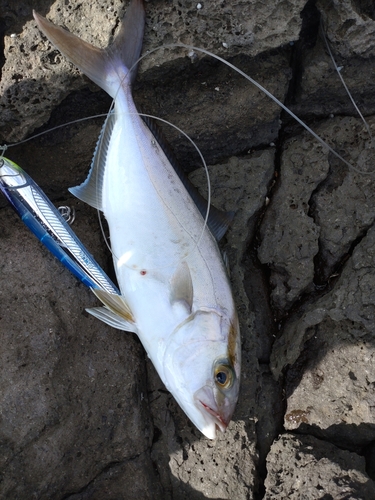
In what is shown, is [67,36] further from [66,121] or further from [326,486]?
[326,486]

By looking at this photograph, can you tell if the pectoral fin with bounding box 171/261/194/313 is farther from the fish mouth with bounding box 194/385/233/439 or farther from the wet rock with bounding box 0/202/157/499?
the wet rock with bounding box 0/202/157/499

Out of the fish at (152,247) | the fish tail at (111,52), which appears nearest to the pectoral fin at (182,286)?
the fish at (152,247)

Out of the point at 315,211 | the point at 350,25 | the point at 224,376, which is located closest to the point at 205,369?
the point at 224,376

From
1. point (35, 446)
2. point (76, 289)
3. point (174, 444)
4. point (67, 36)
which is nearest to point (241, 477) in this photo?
point (174, 444)

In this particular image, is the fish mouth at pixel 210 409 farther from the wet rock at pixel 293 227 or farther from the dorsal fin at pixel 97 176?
the dorsal fin at pixel 97 176

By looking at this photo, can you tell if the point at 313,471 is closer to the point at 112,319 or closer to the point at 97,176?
the point at 112,319

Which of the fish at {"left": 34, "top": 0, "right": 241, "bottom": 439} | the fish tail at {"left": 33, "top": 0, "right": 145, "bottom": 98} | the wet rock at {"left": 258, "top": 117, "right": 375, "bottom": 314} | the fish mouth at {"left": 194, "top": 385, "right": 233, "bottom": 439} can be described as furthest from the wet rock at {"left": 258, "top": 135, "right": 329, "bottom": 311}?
the fish tail at {"left": 33, "top": 0, "right": 145, "bottom": 98}
